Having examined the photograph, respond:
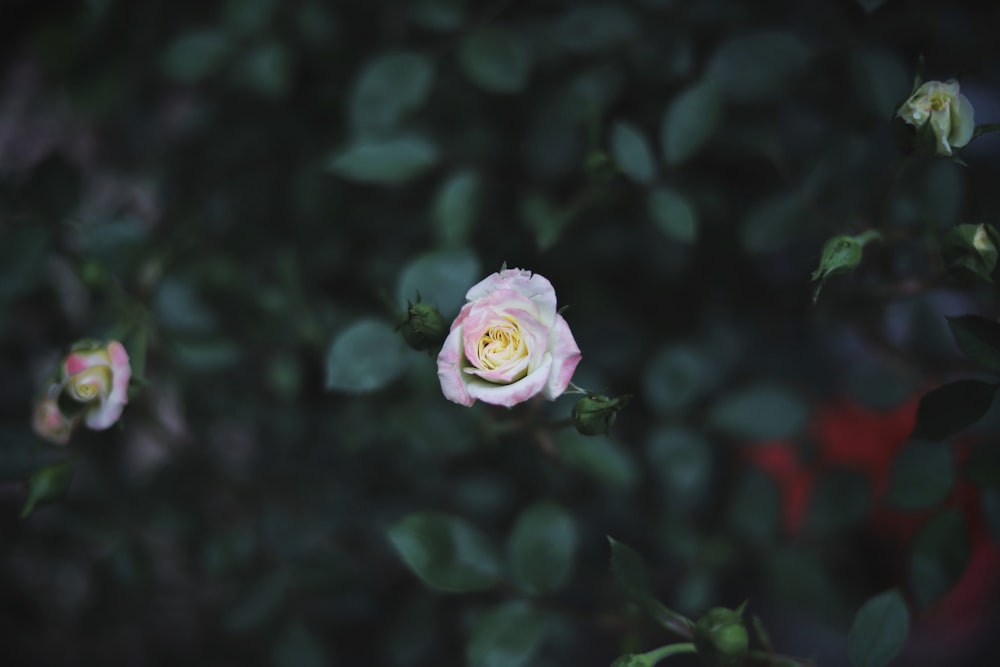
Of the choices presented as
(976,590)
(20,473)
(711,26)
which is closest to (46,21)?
(20,473)

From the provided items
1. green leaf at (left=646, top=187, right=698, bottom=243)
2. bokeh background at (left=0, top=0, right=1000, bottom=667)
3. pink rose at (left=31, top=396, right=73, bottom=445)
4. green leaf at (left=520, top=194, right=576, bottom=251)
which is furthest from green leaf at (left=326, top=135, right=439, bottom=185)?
pink rose at (left=31, top=396, right=73, bottom=445)

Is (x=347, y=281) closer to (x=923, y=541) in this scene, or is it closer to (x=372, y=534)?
(x=372, y=534)

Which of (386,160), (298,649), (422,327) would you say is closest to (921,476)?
(422,327)

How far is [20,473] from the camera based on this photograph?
812 mm

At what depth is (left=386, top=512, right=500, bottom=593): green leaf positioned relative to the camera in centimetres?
69

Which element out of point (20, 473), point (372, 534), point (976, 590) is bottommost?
point (976, 590)

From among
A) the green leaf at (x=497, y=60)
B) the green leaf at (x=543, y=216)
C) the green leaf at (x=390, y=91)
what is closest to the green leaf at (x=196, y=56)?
the green leaf at (x=390, y=91)

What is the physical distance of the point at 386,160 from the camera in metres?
0.85

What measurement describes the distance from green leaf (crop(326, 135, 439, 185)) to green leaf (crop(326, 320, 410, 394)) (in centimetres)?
18

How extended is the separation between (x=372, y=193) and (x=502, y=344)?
55 cm

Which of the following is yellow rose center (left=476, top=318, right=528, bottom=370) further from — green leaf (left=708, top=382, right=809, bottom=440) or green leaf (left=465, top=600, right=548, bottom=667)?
green leaf (left=708, top=382, right=809, bottom=440)

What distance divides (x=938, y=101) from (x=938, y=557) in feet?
1.38

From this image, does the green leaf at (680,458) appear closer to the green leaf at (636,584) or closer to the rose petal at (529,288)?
the green leaf at (636,584)

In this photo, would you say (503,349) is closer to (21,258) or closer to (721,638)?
(721,638)
